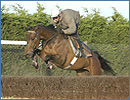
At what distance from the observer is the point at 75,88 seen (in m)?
5.39

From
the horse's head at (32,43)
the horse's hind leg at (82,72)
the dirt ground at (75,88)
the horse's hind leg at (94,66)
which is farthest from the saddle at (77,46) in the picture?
the dirt ground at (75,88)

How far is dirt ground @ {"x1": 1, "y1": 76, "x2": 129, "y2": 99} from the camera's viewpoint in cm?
531

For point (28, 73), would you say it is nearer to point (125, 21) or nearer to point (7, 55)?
point (7, 55)

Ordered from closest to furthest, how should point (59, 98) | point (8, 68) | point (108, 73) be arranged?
point (59, 98) < point (108, 73) < point (8, 68)

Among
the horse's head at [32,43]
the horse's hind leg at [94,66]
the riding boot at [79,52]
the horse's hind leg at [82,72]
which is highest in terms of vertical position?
the horse's head at [32,43]

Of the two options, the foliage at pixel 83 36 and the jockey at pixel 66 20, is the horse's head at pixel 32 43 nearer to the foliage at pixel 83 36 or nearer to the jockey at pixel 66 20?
the jockey at pixel 66 20

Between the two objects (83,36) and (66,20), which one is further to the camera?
(83,36)

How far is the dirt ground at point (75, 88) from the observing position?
531 cm

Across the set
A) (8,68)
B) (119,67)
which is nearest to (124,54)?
(119,67)

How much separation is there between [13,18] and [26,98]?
410 centimetres

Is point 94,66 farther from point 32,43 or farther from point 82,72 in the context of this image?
point 32,43

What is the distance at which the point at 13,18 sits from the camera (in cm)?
898

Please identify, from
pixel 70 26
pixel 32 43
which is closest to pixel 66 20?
pixel 70 26

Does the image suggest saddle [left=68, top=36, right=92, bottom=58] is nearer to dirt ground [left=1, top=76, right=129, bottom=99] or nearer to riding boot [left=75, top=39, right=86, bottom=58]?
riding boot [left=75, top=39, right=86, bottom=58]
